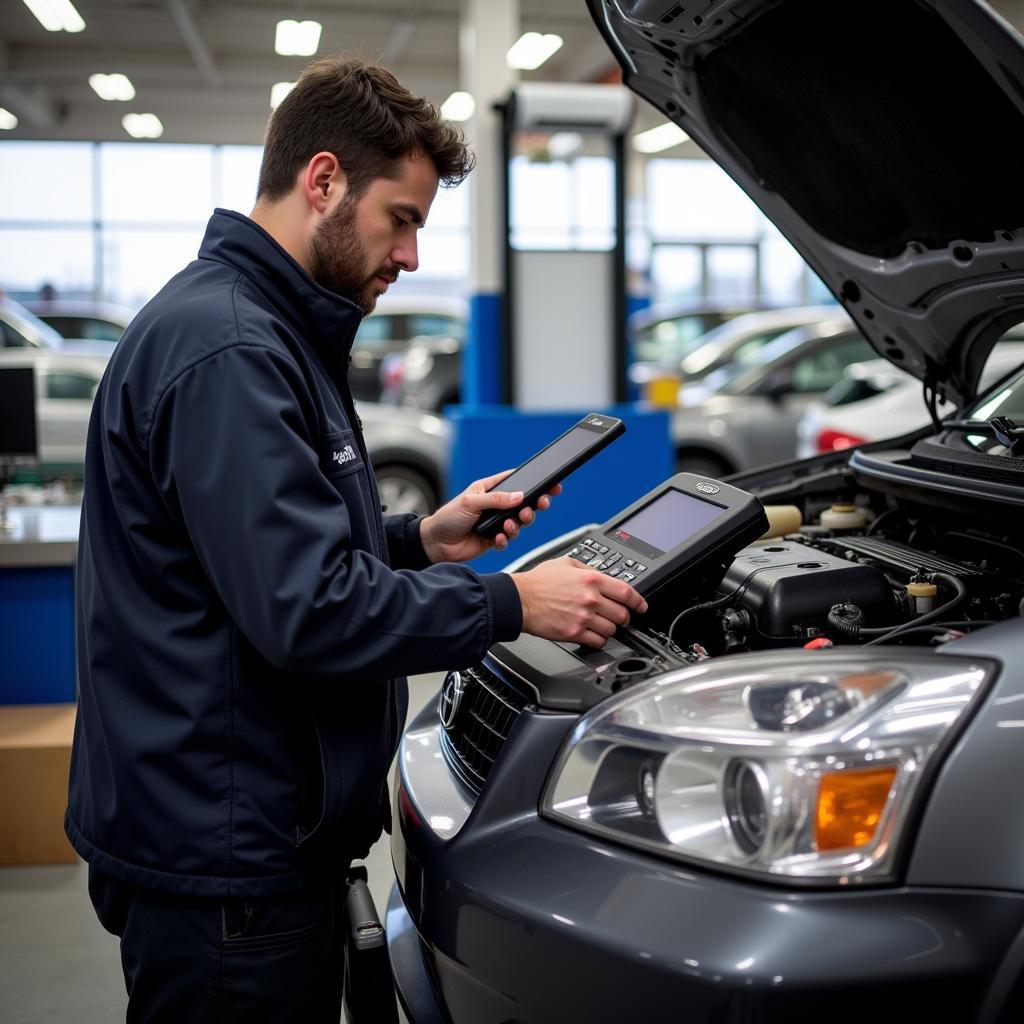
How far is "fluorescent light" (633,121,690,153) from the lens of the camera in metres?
16.5

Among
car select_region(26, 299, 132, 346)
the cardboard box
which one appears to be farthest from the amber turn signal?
car select_region(26, 299, 132, 346)

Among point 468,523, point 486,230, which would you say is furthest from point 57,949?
point 486,230

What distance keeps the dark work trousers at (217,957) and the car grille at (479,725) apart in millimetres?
299

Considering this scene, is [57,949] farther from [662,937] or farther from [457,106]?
[457,106]

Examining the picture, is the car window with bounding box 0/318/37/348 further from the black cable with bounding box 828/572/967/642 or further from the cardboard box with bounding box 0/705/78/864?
the black cable with bounding box 828/572/967/642

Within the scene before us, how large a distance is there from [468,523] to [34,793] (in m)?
1.95

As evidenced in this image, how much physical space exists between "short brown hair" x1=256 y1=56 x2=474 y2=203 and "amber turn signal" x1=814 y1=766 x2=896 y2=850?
0.91 metres

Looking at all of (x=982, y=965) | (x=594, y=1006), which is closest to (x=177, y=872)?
(x=594, y=1006)

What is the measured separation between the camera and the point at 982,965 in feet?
3.80

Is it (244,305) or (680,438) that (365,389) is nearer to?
(680,438)

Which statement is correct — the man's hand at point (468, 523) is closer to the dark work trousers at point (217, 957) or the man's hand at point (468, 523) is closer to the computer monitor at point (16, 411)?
the dark work trousers at point (217, 957)

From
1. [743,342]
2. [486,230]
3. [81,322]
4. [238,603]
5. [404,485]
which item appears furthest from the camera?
[81,322]

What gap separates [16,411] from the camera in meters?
4.13

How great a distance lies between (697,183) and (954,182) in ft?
57.7
